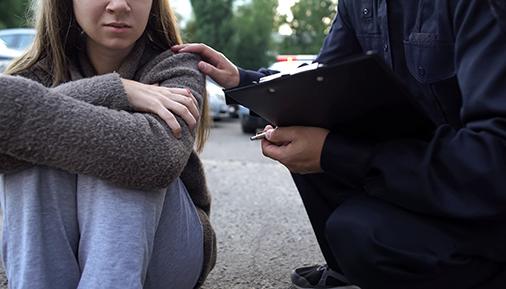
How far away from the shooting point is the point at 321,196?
184cm

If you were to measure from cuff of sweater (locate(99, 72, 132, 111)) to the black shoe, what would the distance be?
0.93 meters

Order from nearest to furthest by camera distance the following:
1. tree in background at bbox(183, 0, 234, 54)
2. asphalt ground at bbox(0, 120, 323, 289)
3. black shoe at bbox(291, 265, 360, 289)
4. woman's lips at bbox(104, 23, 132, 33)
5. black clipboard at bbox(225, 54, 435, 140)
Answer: black clipboard at bbox(225, 54, 435, 140)
woman's lips at bbox(104, 23, 132, 33)
black shoe at bbox(291, 265, 360, 289)
asphalt ground at bbox(0, 120, 323, 289)
tree in background at bbox(183, 0, 234, 54)

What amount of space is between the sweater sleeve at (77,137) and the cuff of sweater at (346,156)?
15.5 inches

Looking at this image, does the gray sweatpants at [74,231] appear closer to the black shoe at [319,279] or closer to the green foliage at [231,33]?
the black shoe at [319,279]

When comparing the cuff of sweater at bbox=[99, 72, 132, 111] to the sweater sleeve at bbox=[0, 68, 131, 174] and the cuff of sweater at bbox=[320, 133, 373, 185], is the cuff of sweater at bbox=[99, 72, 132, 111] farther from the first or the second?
the cuff of sweater at bbox=[320, 133, 373, 185]

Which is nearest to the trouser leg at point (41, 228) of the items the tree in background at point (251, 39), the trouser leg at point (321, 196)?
the trouser leg at point (321, 196)

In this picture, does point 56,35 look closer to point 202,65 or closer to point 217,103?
point 202,65

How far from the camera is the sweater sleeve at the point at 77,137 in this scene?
4.48 ft

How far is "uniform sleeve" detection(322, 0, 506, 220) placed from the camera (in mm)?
1233

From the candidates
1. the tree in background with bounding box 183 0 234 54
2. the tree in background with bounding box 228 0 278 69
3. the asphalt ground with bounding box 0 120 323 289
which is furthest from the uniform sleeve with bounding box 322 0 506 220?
the tree in background with bounding box 183 0 234 54

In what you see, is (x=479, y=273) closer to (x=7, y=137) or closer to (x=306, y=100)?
(x=306, y=100)

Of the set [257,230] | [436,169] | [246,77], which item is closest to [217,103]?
[257,230]

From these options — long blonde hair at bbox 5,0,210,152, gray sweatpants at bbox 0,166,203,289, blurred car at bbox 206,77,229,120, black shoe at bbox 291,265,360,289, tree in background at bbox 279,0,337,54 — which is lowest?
Answer: tree in background at bbox 279,0,337,54

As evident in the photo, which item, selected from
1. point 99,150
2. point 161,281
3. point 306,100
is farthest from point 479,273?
point 99,150
